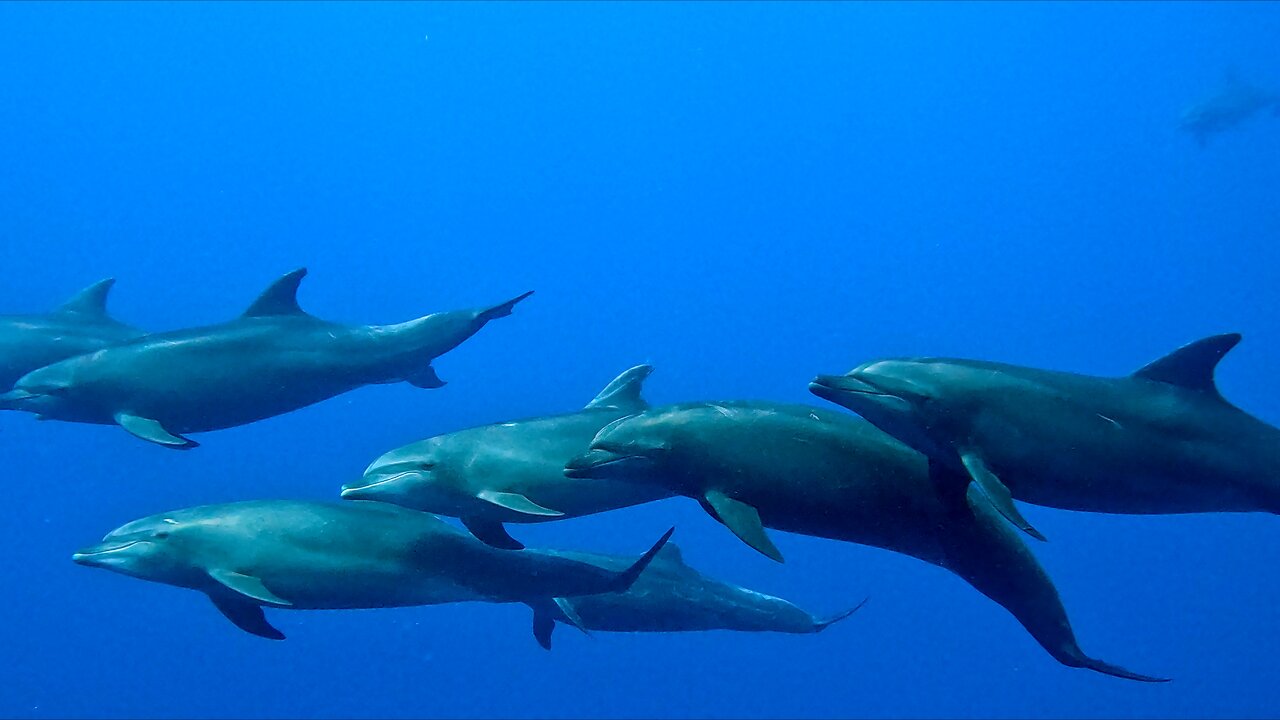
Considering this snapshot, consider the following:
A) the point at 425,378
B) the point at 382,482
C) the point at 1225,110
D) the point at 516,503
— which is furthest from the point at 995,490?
the point at 1225,110

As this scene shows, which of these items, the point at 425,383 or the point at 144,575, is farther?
the point at 425,383

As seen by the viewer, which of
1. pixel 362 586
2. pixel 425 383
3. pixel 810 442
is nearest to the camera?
pixel 810 442

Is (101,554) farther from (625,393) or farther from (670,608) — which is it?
(670,608)

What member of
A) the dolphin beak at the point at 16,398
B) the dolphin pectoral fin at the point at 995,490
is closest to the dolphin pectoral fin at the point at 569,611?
the dolphin pectoral fin at the point at 995,490

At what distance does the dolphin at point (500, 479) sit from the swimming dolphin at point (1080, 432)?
5.55 feet

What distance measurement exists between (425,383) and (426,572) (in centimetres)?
269

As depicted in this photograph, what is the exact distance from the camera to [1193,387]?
16.8ft

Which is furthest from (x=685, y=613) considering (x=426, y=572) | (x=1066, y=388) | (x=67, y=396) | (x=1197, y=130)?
(x=1197, y=130)

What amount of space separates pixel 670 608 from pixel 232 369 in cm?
448

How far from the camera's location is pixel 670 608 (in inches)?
338

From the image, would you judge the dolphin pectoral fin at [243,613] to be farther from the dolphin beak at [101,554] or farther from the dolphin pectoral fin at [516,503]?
the dolphin pectoral fin at [516,503]

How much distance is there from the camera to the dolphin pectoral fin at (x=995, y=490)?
423 cm

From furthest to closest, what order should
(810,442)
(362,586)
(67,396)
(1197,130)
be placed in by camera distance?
(1197,130) < (67,396) < (362,586) < (810,442)

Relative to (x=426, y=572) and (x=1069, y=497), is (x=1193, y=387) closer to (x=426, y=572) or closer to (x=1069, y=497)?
(x=1069, y=497)
